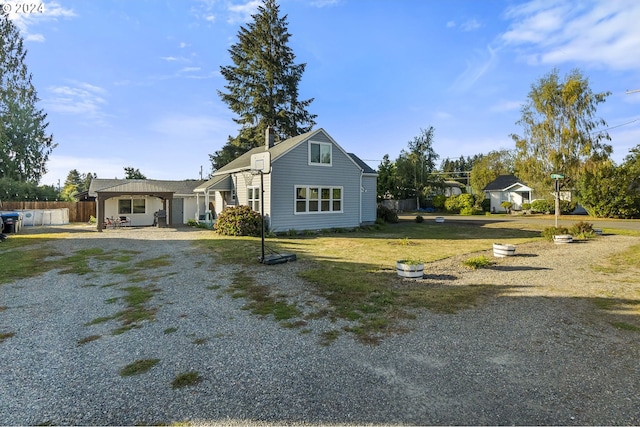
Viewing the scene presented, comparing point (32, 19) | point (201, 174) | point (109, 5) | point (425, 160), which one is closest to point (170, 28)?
point (109, 5)

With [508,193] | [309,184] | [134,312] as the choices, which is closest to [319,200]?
[309,184]

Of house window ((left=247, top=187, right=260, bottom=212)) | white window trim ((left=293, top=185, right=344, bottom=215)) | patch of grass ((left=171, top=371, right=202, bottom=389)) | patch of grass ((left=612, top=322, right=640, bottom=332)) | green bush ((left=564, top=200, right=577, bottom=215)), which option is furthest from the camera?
green bush ((left=564, top=200, right=577, bottom=215))

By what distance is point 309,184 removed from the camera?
1705 centimetres

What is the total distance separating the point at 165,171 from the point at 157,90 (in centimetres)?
2484

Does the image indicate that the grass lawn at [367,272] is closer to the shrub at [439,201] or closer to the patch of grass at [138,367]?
the patch of grass at [138,367]

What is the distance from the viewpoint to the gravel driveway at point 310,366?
9.10 feet

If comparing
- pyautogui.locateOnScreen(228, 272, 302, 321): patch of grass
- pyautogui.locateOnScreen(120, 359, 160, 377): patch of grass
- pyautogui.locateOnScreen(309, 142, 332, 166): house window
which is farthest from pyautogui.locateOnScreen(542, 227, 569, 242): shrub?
pyautogui.locateOnScreen(120, 359, 160, 377): patch of grass

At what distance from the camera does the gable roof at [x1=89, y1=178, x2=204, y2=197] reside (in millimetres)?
18766

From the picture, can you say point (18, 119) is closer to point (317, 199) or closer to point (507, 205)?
point (317, 199)

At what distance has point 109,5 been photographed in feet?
35.2

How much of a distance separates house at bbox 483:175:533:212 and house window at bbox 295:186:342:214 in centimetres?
2879

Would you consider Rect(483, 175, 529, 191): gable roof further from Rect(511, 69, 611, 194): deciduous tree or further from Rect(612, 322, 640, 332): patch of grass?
Rect(612, 322, 640, 332): patch of grass

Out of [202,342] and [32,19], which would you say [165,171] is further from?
[202,342]

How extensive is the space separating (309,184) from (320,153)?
1928 mm
